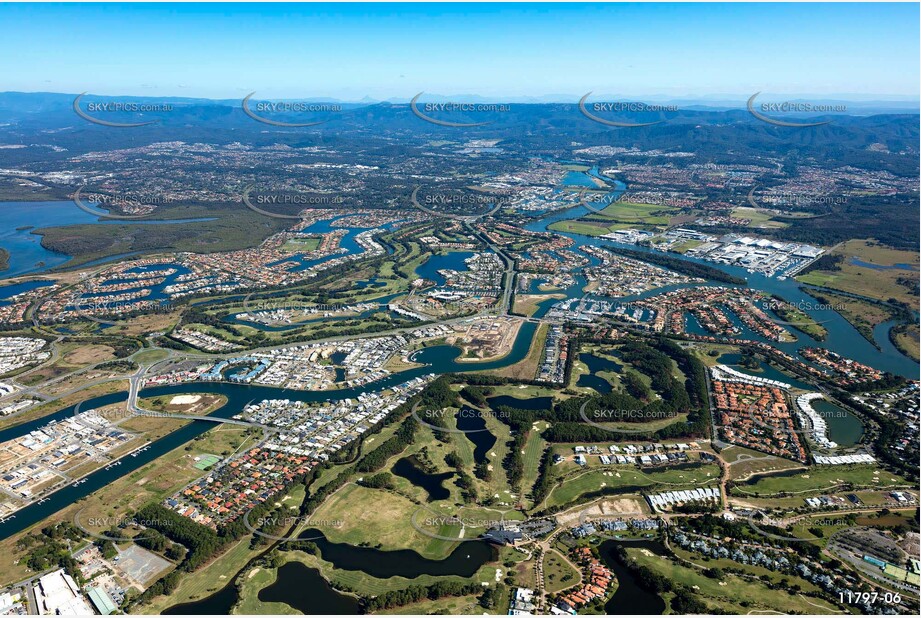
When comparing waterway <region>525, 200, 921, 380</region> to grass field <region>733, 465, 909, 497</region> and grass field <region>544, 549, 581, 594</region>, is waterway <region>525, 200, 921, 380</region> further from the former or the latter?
grass field <region>544, 549, 581, 594</region>

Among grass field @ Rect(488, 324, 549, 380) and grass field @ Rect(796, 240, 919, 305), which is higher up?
grass field @ Rect(796, 240, 919, 305)

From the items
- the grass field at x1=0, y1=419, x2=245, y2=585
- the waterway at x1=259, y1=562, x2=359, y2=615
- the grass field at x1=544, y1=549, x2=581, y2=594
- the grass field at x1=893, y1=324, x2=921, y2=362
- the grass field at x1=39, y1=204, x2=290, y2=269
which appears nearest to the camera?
the waterway at x1=259, y1=562, x2=359, y2=615

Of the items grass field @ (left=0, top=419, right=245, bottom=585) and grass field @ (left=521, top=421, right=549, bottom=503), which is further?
grass field @ (left=521, top=421, right=549, bottom=503)

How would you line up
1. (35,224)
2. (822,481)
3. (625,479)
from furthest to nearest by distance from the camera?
(35,224)
(625,479)
(822,481)

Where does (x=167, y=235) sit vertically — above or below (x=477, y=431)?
above

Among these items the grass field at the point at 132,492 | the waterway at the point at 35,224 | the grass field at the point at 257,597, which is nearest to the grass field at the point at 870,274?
the grass field at the point at 257,597

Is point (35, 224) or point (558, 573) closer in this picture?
point (558, 573)

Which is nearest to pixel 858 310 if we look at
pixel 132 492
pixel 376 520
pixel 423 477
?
pixel 423 477

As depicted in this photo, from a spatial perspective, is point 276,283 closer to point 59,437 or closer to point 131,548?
point 59,437

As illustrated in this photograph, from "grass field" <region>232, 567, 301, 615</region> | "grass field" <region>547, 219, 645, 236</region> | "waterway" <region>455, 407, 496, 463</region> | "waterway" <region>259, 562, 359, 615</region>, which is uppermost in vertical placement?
"grass field" <region>547, 219, 645, 236</region>

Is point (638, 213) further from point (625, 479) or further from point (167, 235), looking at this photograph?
point (167, 235)

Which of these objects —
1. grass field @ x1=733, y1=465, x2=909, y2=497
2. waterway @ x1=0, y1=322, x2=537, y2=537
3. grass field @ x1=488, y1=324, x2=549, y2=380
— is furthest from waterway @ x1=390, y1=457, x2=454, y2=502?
grass field @ x1=733, y1=465, x2=909, y2=497

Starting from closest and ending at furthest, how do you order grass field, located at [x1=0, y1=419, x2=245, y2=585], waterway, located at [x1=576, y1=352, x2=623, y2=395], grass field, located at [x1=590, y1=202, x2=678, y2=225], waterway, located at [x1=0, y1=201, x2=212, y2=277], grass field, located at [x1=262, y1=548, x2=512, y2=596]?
grass field, located at [x1=262, y1=548, x2=512, y2=596], grass field, located at [x1=0, y1=419, x2=245, y2=585], waterway, located at [x1=576, y1=352, x2=623, y2=395], waterway, located at [x1=0, y1=201, x2=212, y2=277], grass field, located at [x1=590, y1=202, x2=678, y2=225]

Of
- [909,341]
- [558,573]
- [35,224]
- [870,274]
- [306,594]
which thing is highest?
[35,224]
